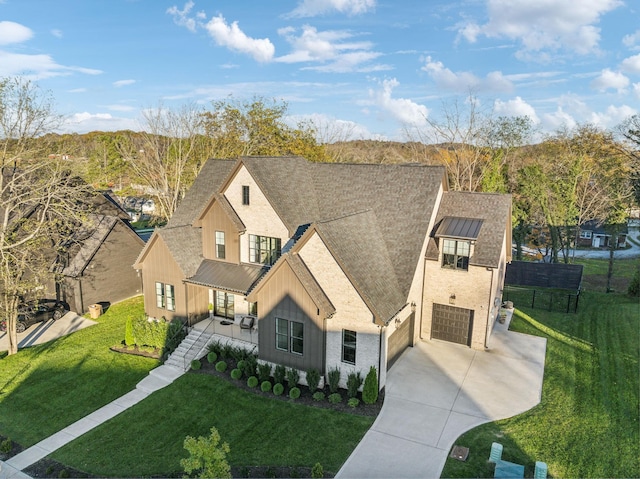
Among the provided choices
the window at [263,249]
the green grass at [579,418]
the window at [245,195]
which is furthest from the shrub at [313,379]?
the window at [245,195]

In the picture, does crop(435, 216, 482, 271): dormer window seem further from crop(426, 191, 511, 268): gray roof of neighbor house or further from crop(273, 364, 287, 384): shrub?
crop(273, 364, 287, 384): shrub

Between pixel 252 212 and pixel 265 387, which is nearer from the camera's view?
pixel 265 387

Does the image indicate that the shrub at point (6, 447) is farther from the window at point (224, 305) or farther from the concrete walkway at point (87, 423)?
the window at point (224, 305)

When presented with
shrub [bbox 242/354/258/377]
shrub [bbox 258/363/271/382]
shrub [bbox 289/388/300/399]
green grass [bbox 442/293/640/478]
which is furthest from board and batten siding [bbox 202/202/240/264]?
green grass [bbox 442/293/640/478]

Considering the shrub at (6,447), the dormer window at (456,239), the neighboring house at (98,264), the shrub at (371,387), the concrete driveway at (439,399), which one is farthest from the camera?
the neighboring house at (98,264)

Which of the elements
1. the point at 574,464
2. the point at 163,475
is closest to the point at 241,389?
the point at 163,475

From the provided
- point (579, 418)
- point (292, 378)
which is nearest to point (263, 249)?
point (292, 378)

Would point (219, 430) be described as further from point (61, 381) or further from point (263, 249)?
point (263, 249)

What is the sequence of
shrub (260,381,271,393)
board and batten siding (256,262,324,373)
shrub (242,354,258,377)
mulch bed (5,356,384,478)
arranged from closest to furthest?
mulch bed (5,356,384,478), board and batten siding (256,262,324,373), shrub (260,381,271,393), shrub (242,354,258,377)
